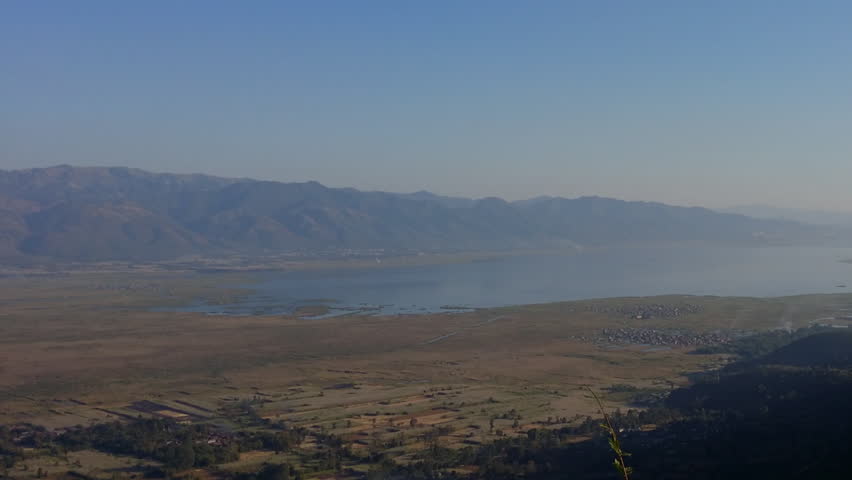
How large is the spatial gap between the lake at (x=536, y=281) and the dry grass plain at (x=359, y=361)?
7.30 m

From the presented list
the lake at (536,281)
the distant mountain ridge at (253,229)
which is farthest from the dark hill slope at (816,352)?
the distant mountain ridge at (253,229)

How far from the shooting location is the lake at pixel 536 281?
228 ft

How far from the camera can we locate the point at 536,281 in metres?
90.4

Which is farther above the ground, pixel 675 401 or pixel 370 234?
pixel 370 234

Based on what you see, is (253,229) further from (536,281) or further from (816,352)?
(816,352)

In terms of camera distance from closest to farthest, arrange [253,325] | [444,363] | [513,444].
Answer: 1. [513,444]
2. [444,363]
3. [253,325]

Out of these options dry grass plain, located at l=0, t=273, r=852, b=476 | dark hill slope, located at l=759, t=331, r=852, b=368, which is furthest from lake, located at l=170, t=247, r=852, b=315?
dark hill slope, located at l=759, t=331, r=852, b=368

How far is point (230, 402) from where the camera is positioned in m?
29.9

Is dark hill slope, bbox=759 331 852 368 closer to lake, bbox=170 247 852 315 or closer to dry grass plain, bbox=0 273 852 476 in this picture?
dry grass plain, bbox=0 273 852 476

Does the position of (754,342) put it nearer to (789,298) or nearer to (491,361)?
(491,361)

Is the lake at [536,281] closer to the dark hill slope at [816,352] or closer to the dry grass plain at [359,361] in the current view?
the dry grass plain at [359,361]

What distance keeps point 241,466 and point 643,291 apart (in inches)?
2384

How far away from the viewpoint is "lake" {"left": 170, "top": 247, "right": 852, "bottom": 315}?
69375mm

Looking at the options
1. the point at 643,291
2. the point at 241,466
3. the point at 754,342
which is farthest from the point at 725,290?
the point at 241,466
